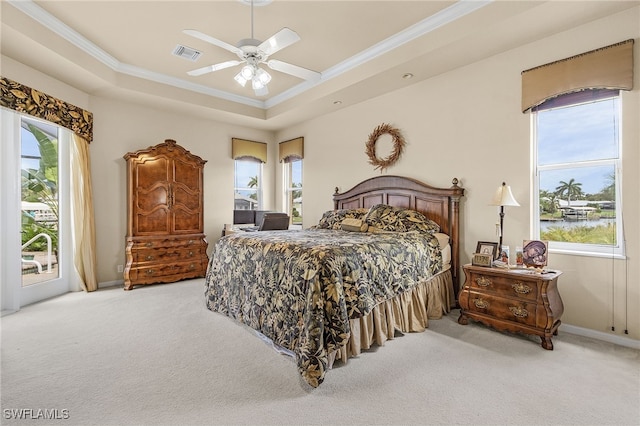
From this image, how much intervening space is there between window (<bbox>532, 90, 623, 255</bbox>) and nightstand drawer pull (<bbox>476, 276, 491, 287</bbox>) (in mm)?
796

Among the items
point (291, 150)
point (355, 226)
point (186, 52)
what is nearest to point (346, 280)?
point (355, 226)

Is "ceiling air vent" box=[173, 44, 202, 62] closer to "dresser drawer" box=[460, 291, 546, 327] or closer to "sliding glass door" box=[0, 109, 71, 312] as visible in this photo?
"sliding glass door" box=[0, 109, 71, 312]

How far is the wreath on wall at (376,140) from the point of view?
4207 mm

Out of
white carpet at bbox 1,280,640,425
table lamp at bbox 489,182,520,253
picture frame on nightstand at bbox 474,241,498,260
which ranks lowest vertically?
white carpet at bbox 1,280,640,425

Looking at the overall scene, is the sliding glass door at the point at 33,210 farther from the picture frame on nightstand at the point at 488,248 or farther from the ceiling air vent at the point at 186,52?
the picture frame on nightstand at the point at 488,248

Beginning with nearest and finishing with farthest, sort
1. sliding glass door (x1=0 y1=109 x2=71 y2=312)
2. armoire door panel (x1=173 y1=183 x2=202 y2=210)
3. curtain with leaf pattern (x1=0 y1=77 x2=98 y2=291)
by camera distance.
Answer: sliding glass door (x1=0 y1=109 x2=71 y2=312)
curtain with leaf pattern (x1=0 y1=77 x2=98 y2=291)
armoire door panel (x1=173 y1=183 x2=202 y2=210)

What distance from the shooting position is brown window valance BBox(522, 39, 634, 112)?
2.53 metres

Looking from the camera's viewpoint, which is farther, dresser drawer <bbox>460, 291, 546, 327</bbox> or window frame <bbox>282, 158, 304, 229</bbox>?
window frame <bbox>282, 158, 304, 229</bbox>

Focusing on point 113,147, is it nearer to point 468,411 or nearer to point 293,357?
point 293,357

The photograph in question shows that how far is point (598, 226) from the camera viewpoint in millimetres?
2781

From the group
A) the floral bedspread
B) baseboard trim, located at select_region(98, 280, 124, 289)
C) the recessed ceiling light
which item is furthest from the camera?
baseboard trim, located at select_region(98, 280, 124, 289)

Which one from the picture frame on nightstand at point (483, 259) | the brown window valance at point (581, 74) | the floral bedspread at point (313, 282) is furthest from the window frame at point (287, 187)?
the brown window valance at point (581, 74)

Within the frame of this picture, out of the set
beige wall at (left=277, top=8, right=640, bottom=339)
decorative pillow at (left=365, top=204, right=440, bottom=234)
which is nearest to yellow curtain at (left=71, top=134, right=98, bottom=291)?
beige wall at (left=277, top=8, right=640, bottom=339)

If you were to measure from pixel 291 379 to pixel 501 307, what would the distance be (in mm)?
1904
